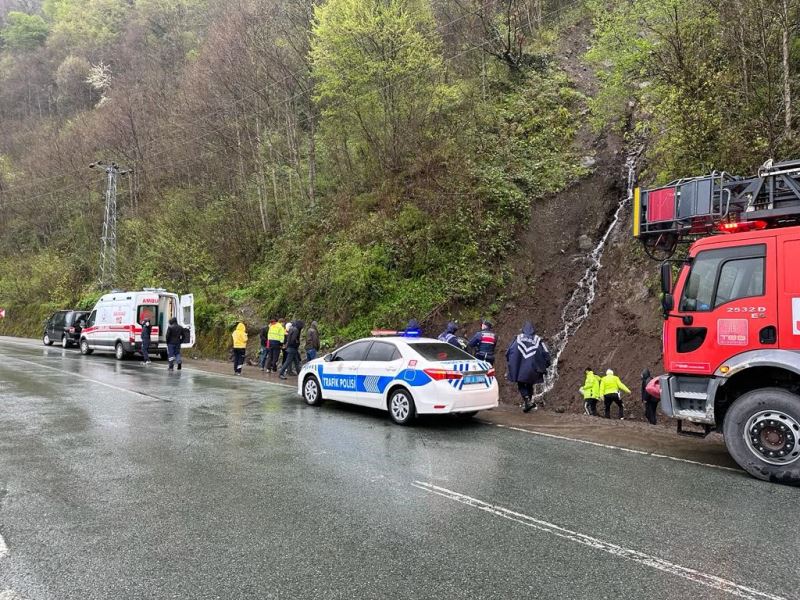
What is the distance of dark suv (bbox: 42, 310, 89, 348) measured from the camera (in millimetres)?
Answer: 27281

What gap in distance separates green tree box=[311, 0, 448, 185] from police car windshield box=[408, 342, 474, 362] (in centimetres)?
1311

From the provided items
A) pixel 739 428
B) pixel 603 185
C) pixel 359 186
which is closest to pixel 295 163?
pixel 359 186

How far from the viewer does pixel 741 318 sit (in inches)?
255

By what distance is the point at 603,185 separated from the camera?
19984 mm

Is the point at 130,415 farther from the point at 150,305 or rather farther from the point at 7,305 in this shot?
the point at 7,305

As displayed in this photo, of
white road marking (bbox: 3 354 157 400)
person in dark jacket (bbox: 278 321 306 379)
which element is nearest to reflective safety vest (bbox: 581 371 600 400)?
person in dark jacket (bbox: 278 321 306 379)

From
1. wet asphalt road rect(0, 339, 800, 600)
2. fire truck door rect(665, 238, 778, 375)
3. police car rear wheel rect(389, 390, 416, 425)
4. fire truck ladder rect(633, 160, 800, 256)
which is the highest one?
fire truck ladder rect(633, 160, 800, 256)

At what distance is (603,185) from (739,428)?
1522cm

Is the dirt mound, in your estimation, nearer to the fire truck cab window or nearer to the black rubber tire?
the black rubber tire

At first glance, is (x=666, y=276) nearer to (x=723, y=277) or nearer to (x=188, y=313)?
(x=723, y=277)

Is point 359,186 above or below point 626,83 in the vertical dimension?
below

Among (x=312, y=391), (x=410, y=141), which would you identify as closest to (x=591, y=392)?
(x=312, y=391)

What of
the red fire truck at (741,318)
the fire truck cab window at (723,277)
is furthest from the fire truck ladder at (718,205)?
the fire truck cab window at (723,277)

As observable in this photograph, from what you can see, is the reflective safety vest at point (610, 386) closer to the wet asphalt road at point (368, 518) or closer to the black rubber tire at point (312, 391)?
the wet asphalt road at point (368, 518)
